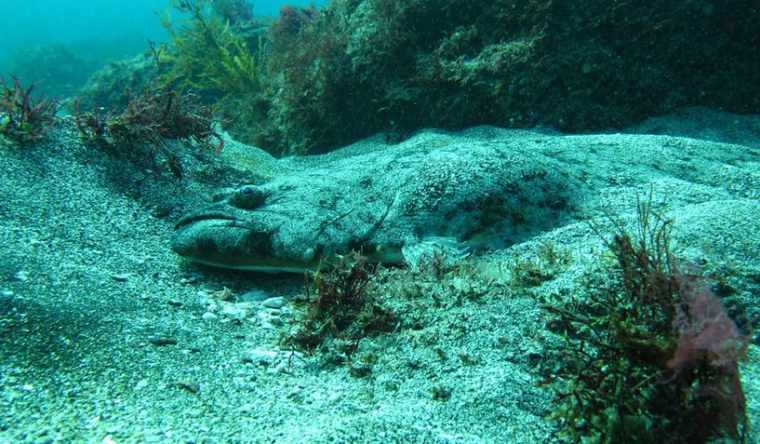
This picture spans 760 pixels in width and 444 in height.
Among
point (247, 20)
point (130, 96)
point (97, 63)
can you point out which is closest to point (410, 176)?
point (130, 96)

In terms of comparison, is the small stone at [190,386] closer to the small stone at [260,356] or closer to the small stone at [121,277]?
the small stone at [260,356]

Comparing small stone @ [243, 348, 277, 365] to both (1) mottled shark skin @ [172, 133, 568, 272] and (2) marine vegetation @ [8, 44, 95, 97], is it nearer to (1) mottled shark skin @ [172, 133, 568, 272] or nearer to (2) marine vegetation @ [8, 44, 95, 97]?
(1) mottled shark skin @ [172, 133, 568, 272]

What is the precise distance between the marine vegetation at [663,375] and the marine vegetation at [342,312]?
1467mm

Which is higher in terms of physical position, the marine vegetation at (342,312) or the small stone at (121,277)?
the small stone at (121,277)

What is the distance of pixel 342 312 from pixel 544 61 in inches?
244

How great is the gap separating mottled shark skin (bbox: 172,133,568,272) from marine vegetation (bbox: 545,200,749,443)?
2292mm

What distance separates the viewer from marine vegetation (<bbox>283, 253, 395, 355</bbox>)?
330 cm

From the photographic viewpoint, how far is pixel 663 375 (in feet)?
6.69

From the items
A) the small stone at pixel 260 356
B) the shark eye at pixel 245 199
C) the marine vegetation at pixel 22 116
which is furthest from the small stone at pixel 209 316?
the marine vegetation at pixel 22 116

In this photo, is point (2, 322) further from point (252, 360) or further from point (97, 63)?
point (97, 63)

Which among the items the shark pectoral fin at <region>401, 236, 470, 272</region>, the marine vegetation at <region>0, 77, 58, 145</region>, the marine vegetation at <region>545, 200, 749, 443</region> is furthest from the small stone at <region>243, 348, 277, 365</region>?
the marine vegetation at <region>0, 77, 58, 145</region>

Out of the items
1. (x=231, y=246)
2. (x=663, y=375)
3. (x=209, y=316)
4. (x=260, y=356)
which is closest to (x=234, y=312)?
(x=209, y=316)

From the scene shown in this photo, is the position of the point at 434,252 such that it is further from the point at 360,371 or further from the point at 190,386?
the point at 190,386

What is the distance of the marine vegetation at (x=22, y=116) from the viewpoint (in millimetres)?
5504
